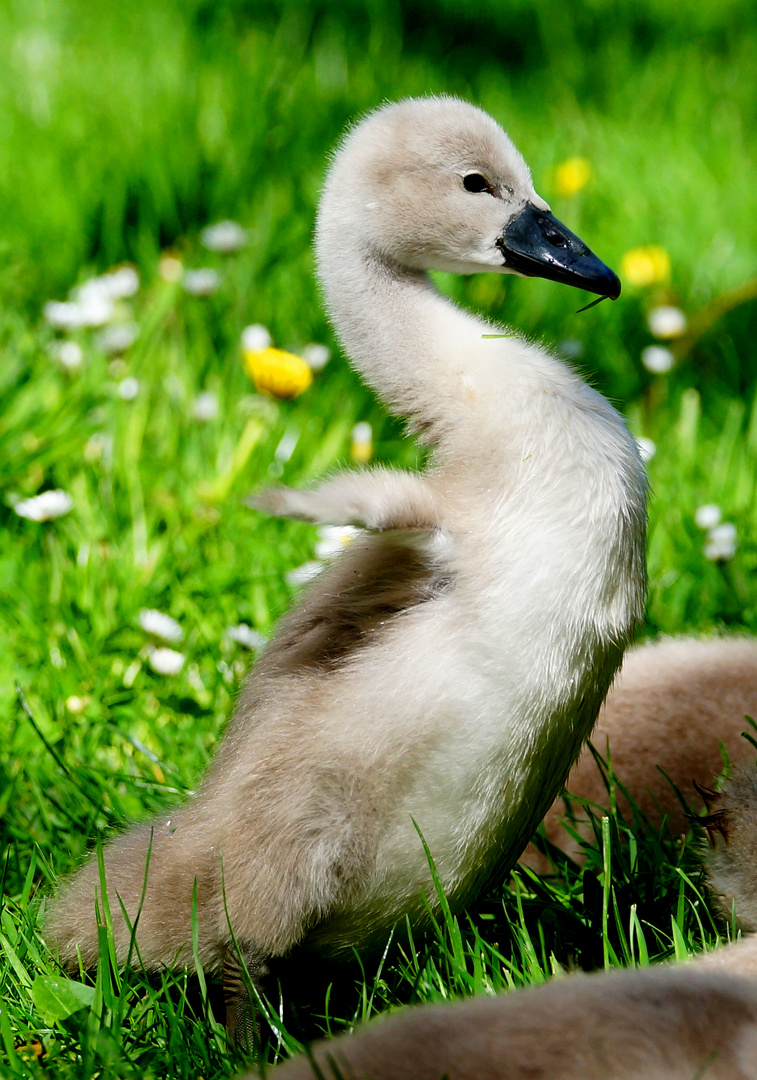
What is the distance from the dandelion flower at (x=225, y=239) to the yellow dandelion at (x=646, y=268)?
4.50 ft

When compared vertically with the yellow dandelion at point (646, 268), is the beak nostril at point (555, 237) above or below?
above

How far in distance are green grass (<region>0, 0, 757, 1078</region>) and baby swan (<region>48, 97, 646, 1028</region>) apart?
0.46ft

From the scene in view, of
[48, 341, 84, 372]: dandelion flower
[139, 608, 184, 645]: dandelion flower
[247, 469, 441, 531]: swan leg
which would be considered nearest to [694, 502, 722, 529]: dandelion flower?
[139, 608, 184, 645]: dandelion flower

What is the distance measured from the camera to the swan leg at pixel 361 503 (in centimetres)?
212

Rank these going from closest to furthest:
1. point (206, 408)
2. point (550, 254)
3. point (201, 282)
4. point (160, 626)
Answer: point (550, 254), point (160, 626), point (206, 408), point (201, 282)

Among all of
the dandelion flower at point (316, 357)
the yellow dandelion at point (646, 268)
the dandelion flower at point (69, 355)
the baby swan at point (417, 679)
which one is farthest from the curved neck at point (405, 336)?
the yellow dandelion at point (646, 268)

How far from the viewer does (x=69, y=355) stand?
4164 millimetres

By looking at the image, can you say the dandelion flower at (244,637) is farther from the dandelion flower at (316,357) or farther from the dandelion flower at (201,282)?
the dandelion flower at (201,282)

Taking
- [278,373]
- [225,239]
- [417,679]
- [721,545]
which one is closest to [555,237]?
[417,679]

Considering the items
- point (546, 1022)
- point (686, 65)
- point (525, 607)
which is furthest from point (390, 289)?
point (686, 65)

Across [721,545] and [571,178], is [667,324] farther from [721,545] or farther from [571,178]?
[721,545]

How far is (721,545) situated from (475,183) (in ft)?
4.24

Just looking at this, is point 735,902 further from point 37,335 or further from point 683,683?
point 37,335

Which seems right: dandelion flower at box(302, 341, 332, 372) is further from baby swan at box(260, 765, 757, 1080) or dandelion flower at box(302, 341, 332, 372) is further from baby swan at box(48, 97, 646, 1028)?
baby swan at box(260, 765, 757, 1080)
